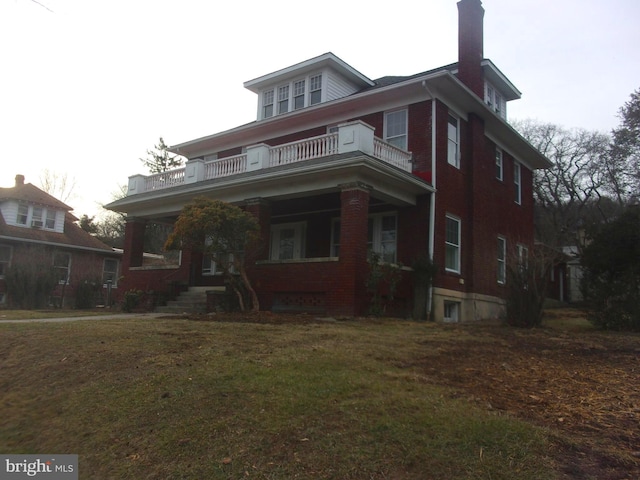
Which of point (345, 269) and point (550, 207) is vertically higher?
point (550, 207)

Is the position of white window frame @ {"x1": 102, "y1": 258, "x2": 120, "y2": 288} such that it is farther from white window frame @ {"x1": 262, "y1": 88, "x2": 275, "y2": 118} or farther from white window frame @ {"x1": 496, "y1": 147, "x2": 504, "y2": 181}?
white window frame @ {"x1": 496, "y1": 147, "x2": 504, "y2": 181}

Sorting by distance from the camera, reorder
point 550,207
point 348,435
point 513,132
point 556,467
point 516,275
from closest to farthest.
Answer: point 556,467
point 348,435
point 516,275
point 513,132
point 550,207

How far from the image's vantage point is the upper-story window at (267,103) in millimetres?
21547

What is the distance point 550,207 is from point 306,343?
41290mm

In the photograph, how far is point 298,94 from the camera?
20656 mm

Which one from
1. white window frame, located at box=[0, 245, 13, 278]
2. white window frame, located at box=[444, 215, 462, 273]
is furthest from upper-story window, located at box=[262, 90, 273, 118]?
white window frame, located at box=[0, 245, 13, 278]

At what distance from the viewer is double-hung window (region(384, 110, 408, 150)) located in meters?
16.6

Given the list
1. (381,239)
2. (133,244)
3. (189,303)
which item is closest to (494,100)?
(381,239)

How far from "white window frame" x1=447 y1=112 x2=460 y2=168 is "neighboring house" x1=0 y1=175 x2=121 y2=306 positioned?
18.7 m

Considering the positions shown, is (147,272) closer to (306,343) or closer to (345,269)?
(345,269)

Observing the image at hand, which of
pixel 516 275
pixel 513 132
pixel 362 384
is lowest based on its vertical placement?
pixel 362 384

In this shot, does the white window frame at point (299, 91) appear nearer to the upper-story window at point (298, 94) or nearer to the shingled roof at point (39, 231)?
the upper-story window at point (298, 94)

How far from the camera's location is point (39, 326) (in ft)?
33.9

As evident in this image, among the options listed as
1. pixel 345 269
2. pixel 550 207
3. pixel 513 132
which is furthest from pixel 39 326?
pixel 550 207
